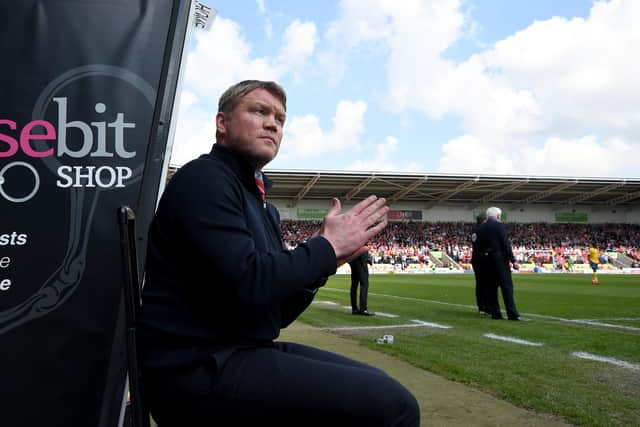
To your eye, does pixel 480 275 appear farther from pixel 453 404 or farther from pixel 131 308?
pixel 131 308

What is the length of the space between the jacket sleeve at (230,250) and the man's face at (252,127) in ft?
1.00


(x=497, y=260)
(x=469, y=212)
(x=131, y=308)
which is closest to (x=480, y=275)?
(x=497, y=260)

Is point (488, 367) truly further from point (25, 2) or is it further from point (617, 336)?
point (25, 2)

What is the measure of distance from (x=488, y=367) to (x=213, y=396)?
414 cm

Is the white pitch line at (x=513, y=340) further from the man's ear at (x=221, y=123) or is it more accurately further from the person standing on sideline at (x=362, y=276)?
the man's ear at (x=221, y=123)

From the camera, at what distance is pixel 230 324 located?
58.2 inches

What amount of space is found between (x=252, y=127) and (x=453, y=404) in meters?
2.83

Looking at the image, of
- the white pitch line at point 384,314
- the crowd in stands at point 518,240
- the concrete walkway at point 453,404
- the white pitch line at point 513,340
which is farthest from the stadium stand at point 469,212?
the concrete walkway at point 453,404

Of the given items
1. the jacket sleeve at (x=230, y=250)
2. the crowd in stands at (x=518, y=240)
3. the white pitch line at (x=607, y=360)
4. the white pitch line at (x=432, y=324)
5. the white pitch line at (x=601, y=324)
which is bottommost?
the white pitch line at (x=601, y=324)

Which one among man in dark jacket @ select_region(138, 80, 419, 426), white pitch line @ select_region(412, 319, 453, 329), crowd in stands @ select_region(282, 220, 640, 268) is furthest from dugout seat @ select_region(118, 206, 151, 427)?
crowd in stands @ select_region(282, 220, 640, 268)

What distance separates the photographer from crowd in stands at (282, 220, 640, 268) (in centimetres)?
4378

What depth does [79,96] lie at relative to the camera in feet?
7.24

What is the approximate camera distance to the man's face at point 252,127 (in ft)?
5.96

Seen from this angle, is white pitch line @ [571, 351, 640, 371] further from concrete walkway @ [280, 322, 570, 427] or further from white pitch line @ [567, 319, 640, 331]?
white pitch line @ [567, 319, 640, 331]
